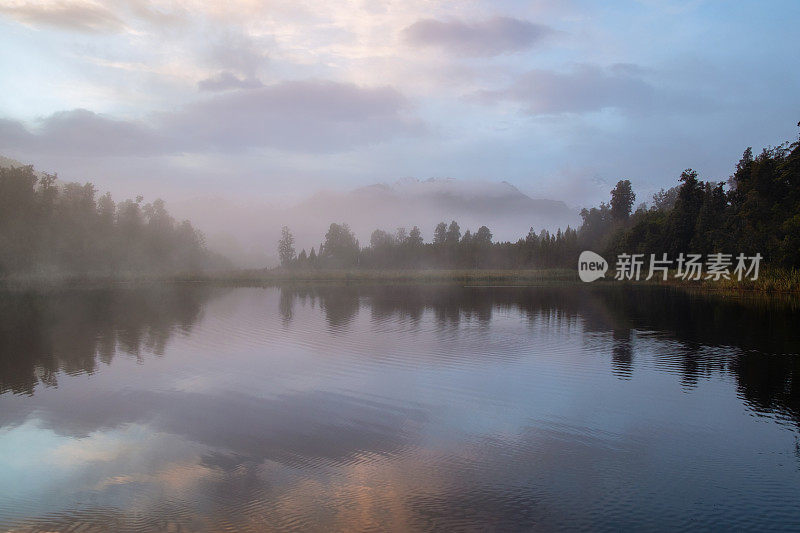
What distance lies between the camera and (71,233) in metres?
75.1

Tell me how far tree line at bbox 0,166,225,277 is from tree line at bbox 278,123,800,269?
85.7ft

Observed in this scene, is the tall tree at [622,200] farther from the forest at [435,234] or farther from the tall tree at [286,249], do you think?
the tall tree at [286,249]

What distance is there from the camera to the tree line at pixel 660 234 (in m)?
44.1

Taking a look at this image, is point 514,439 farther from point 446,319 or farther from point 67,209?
point 67,209

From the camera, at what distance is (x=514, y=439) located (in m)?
7.92

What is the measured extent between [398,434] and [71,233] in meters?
81.5

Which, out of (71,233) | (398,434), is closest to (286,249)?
(71,233)

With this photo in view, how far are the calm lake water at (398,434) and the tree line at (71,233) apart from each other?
5989cm

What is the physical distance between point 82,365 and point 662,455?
12854 millimetres

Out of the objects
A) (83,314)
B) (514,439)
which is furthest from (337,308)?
(514,439)

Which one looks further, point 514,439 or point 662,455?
point 514,439

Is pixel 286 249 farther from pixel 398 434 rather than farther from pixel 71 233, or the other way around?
pixel 398 434

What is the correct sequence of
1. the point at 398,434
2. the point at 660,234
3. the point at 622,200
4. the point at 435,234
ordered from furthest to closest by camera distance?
the point at 435,234 < the point at 622,200 < the point at 660,234 < the point at 398,434

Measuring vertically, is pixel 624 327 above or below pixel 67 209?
below
